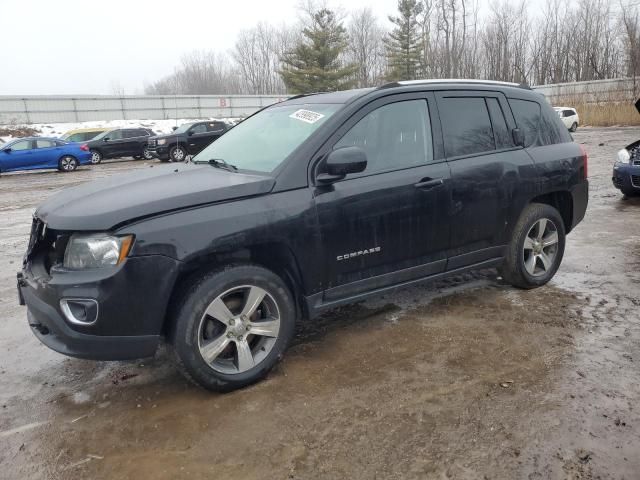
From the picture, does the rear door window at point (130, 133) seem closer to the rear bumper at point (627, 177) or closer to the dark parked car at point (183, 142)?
the dark parked car at point (183, 142)

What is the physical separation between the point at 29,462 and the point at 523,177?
13.5 ft

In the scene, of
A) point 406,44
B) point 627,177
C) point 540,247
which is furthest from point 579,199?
point 406,44

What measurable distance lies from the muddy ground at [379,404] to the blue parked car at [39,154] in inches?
698

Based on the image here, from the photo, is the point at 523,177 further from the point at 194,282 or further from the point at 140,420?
the point at 140,420

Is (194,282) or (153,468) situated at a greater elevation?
(194,282)

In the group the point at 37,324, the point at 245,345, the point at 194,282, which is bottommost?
the point at 245,345

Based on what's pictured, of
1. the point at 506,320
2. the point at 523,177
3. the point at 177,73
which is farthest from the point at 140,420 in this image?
the point at 177,73

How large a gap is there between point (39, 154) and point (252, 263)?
20013 millimetres

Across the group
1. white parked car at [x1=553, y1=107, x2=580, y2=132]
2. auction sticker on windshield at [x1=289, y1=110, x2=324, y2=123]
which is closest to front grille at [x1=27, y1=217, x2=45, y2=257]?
auction sticker on windshield at [x1=289, y1=110, x2=324, y2=123]

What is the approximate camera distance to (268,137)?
389 cm

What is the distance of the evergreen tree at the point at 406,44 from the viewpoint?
51.8 meters

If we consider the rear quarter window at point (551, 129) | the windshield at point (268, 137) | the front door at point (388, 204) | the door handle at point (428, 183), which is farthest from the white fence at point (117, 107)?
the door handle at point (428, 183)

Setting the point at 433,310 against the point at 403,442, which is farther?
the point at 433,310

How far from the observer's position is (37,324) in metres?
3.15
